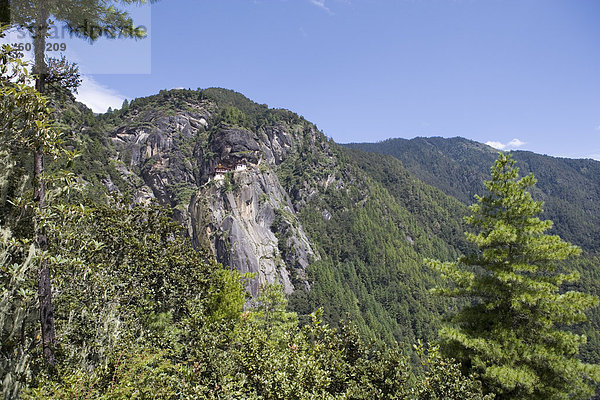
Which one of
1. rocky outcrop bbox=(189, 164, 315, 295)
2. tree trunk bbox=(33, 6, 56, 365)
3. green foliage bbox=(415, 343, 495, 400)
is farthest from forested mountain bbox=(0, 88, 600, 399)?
rocky outcrop bbox=(189, 164, 315, 295)

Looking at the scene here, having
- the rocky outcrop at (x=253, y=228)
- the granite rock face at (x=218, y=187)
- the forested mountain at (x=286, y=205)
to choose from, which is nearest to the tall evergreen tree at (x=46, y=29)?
the forested mountain at (x=286, y=205)

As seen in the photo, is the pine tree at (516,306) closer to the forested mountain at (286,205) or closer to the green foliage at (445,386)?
the green foliage at (445,386)

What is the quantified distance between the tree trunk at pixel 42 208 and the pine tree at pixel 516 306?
31.7ft

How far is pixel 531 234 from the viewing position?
934cm

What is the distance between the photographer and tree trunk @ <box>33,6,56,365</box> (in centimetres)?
553

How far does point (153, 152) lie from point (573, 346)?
12662cm

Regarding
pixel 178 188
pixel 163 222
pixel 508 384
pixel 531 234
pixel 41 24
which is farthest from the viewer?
pixel 178 188

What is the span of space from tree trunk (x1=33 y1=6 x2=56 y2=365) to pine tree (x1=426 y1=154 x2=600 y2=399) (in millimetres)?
9662

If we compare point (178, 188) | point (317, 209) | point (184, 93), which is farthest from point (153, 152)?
point (317, 209)

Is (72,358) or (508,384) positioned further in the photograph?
(508,384)

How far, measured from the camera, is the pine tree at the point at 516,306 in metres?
8.07

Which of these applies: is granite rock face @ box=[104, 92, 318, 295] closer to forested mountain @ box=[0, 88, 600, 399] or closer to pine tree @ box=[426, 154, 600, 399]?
forested mountain @ box=[0, 88, 600, 399]

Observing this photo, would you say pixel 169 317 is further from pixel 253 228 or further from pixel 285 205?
pixel 285 205

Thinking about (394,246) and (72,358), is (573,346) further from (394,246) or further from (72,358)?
(394,246)
